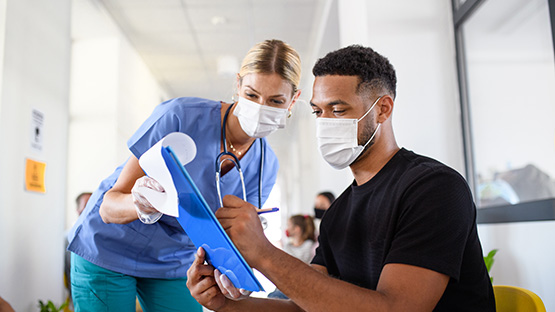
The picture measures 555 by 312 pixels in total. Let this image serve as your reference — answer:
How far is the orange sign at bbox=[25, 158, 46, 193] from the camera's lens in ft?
8.45

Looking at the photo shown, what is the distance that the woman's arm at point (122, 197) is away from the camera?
1.11 m

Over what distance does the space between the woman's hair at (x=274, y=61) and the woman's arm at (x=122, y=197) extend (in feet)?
1.35

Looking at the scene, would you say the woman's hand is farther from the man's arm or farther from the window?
the window

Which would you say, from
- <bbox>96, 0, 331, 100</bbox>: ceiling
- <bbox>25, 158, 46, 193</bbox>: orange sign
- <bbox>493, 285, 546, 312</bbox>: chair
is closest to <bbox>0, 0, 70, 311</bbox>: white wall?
<bbox>25, 158, 46, 193</bbox>: orange sign

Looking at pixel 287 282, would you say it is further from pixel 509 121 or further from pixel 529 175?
pixel 509 121

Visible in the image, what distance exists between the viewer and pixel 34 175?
2656 millimetres

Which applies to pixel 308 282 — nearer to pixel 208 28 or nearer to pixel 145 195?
pixel 145 195

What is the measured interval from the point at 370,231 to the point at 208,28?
13.1 ft

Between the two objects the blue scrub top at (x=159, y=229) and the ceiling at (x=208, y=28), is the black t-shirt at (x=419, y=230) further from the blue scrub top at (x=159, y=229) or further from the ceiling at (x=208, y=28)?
the ceiling at (x=208, y=28)

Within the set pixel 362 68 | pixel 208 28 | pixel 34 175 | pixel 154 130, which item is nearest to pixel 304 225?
pixel 34 175

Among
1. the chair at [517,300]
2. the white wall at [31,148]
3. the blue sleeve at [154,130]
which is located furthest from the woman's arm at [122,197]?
the white wall at [31,148]

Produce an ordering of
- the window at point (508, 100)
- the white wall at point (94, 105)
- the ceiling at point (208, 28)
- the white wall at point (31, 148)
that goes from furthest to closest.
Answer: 1. the white wall at point (94, 105)
2. the ceiling at point (208, 28)
3. the white wall at point (31, 148)
4. the window at point (508, 100)

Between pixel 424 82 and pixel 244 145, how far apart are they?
142 cm

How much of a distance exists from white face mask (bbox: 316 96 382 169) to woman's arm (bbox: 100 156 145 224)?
448mm
